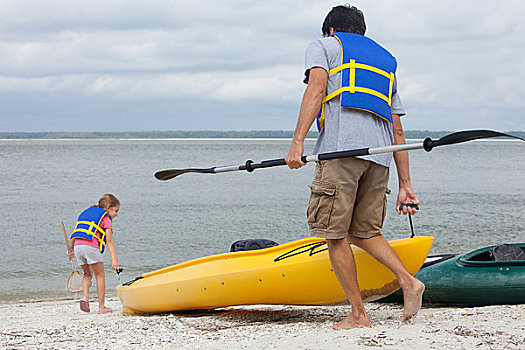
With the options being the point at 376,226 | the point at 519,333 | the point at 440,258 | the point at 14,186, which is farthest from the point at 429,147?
the point at 14,186

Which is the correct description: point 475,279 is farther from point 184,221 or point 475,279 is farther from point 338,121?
point 184,221

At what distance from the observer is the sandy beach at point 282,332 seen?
3.10 metres

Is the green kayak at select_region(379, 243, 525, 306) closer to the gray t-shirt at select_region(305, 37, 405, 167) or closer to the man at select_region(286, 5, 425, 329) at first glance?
the man at select_region(286, 5, 425, 329)

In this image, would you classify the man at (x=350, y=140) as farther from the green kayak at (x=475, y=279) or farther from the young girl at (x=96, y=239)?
the young girl at (x=96, y=239)

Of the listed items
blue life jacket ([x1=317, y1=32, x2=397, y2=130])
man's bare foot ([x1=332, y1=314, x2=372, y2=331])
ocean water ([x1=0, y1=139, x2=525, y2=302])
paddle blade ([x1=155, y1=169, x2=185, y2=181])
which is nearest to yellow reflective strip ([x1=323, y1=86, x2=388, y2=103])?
blue life jacket ([x1=317, y1=32, x2=397, y2=130])

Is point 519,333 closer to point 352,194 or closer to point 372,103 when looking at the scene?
point 352,194

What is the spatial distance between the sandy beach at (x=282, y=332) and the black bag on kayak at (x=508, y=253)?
659 mm

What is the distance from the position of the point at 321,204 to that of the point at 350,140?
1.35ft

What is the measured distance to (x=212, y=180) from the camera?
2997cm

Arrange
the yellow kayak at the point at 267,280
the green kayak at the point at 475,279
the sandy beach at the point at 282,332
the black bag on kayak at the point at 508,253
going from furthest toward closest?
the black bag on kayak at the point at 508,253 < the green kayak at the point at 475,279 < the yellow kayak at the point at 267,280 < the sandy beach at the point at 282,332

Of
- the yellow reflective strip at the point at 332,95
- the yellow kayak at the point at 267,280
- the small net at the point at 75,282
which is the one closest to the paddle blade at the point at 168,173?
the yellow kayak at the point at 267,280

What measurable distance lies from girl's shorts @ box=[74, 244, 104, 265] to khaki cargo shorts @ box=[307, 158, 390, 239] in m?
2.97

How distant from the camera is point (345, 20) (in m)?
3.55

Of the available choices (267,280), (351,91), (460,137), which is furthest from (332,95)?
(267,280)
